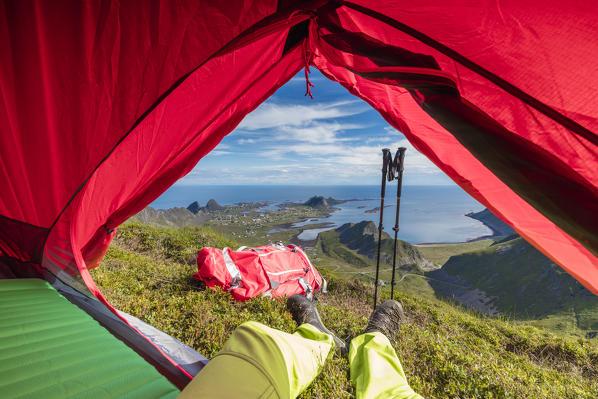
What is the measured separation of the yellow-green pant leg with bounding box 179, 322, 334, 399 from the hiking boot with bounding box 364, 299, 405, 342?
3.85 ft

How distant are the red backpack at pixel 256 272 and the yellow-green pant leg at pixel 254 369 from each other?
5.59 ft

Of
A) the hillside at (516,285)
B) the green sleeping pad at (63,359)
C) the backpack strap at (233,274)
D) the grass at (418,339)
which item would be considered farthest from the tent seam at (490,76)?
the hillside at (516,285)

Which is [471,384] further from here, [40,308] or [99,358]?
[40,308]

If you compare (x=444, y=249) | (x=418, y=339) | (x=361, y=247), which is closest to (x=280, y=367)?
(x=418, y=339)

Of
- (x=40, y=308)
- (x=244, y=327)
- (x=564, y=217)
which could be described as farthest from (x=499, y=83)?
(x=40, y=308)

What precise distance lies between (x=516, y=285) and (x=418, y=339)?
45.6m

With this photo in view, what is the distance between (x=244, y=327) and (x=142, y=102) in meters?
1.52

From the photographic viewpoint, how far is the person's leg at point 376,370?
5.04ft

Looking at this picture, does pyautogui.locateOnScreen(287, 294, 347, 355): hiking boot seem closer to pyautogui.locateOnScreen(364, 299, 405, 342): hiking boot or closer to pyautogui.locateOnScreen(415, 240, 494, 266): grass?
pyautogui.locateOnScreen(364, 299, 405, 342): hiking boot

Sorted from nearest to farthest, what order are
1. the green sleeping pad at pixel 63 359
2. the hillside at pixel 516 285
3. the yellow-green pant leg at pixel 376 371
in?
the green sleeping pad at pixel 63 359 → the yellow-green pant leg at pixel 376 371 → the hillside at pixel 516 285

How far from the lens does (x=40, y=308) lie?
165 cm

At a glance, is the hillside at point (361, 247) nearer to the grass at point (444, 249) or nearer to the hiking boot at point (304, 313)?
the grass at point (444, 249)

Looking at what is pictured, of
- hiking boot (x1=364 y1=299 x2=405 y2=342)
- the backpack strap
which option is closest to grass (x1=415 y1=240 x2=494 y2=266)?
hiking boot (x1=364 y1=299 x2=405 y2=342)

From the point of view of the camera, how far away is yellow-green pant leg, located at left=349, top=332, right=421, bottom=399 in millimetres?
1536
